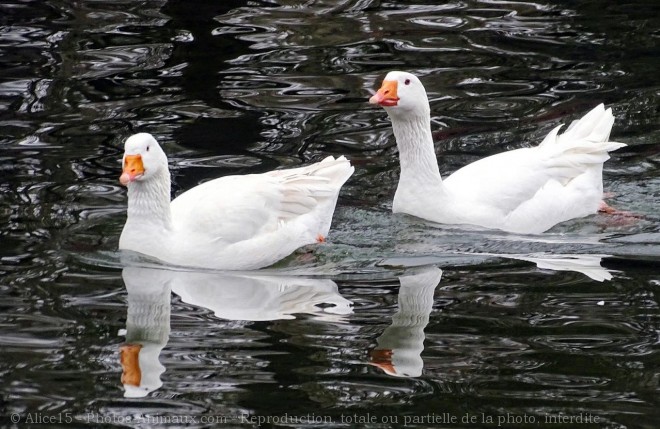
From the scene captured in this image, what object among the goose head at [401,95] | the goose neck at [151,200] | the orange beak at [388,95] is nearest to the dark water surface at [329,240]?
the goose neck at [151,200]

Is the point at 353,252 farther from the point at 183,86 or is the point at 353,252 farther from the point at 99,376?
the point at 183,86

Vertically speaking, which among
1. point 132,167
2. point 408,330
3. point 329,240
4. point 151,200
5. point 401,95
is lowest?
point 329,240

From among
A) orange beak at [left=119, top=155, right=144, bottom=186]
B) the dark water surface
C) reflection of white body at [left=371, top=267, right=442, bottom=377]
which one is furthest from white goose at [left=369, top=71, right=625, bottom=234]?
orange beak at [left=119, top=155, right=144, bottom=186]

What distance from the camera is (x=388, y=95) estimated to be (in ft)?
33.9

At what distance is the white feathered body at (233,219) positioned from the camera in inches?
376

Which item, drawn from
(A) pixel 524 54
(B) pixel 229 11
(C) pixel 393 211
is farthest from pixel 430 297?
(B) pixel 229 11

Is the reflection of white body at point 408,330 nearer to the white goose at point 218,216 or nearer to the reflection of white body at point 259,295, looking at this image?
the reflection of white body at point 259,295

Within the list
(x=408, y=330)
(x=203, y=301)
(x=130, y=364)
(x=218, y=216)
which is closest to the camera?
(x=130, y=364)

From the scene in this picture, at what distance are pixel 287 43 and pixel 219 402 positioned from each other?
914cm

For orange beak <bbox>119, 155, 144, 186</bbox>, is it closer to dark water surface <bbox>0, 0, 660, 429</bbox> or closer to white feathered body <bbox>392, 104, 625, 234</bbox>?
dark water surface <bbox>0, 0, 660, 429</bbox>

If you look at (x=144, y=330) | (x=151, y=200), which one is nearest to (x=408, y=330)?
(x=144, y=330)

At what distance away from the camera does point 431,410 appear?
→ 6.85 metres

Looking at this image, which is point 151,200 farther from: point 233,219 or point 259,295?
point 259,295

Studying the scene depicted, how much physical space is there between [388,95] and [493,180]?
1.17m
